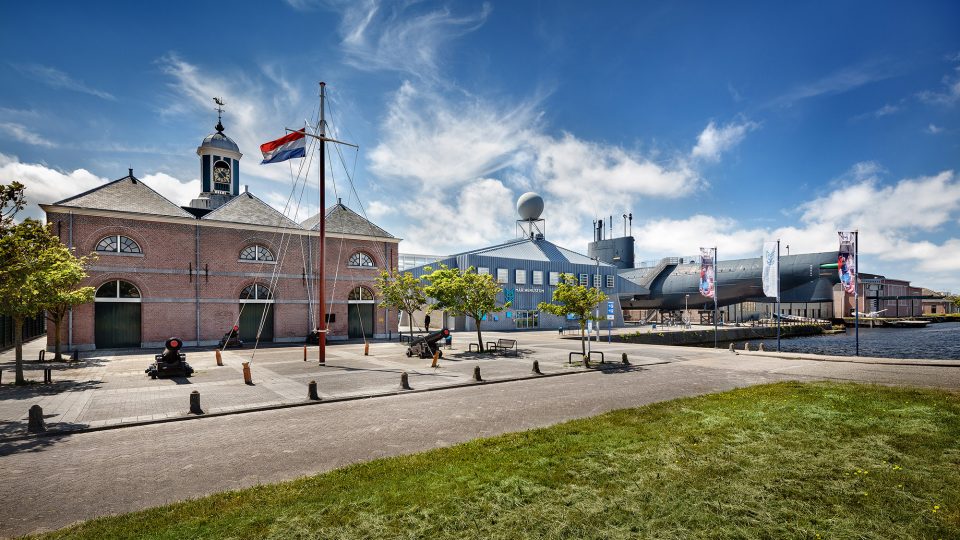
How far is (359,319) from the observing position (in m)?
37.1

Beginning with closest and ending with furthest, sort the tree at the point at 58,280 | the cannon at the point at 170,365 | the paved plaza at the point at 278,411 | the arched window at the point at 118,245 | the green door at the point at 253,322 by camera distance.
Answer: the paved plaza at the point at 278,411 < the tree at the point at 58,280 < the cannon at the point at 170,365 < the arched window at the point at 118,245 < the green door at the point at 253,322

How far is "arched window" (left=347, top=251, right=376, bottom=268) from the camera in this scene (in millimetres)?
36656

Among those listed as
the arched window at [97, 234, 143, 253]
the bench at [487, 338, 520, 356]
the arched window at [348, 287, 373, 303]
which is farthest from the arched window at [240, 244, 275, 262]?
the bench at [487, 338, 520, 356]

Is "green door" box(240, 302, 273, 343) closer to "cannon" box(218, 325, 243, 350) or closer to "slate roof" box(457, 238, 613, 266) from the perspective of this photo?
"cannon" box(218, 325, 243, 350)

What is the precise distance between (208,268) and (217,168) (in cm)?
1403

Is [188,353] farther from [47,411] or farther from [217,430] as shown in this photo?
[217,430]

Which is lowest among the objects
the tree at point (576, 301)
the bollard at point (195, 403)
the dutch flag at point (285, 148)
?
the bollard at point (195, 403)

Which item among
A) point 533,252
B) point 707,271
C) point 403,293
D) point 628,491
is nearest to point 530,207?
point 533,252

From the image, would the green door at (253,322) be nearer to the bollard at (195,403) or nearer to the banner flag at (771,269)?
the bollard at (195,403)

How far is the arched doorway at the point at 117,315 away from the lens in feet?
92.1

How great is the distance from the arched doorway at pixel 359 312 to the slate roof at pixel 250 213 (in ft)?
23.4

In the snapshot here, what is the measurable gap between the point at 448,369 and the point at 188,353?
56.0 ft

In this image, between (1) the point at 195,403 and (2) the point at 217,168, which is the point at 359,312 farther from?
(1) the point at 195,403

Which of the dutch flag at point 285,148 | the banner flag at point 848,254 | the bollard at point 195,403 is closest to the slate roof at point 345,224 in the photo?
the dutch flag at point 285,148
